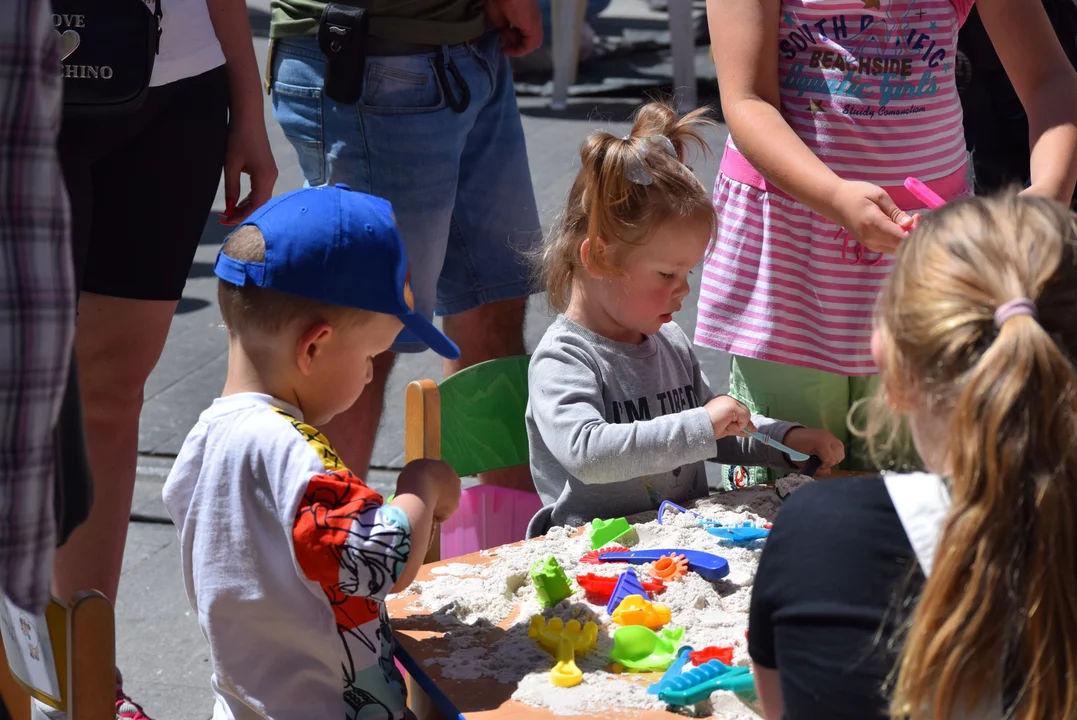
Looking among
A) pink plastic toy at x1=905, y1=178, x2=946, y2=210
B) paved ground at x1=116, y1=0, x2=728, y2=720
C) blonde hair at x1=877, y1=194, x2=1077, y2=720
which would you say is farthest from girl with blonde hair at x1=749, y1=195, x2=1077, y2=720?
paved ground at x1=116, y1=0, x2=728, y2=720

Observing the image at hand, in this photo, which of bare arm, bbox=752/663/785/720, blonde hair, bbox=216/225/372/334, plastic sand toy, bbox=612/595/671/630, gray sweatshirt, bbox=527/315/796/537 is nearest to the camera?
bare arm, bbox=752/663/785/720

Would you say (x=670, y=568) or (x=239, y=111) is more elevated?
(x=239, y=111)

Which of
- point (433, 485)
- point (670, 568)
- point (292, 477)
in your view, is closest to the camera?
point (292, 477)

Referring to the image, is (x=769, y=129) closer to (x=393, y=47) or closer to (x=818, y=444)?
(x=818, y=444)

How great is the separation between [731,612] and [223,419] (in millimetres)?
751

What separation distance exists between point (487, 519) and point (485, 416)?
199 mm

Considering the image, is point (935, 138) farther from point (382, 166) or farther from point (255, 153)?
point (255, 153)

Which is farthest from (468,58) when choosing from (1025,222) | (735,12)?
(1025,222)

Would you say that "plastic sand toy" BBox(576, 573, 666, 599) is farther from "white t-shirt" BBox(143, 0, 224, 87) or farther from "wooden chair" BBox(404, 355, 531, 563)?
"white t-shirt" BBox(143, 0, 224, 87)

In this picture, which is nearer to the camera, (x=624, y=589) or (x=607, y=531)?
(x=624, y=589)

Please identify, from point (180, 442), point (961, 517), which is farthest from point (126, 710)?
point (180, 442)

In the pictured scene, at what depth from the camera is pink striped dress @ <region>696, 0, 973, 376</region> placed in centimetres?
214

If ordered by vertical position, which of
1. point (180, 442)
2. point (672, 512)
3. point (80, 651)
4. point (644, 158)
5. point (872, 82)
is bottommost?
point (180, 442)

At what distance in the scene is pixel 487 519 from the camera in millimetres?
2381
